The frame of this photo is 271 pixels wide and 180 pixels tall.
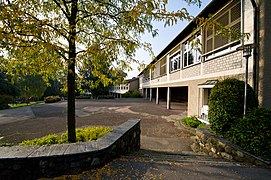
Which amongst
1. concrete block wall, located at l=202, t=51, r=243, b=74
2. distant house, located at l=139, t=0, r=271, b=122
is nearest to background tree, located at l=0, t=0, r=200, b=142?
distant house, located at l=139, t=0, r=271, b=122

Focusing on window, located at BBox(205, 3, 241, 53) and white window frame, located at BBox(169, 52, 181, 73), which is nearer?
window, located at BBox(205, 3, 241, 53)

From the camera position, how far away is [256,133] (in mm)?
2979

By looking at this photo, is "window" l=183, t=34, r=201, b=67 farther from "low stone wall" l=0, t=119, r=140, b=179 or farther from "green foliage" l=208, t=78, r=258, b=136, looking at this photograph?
"low stone wall" l=0, t=119, r=140, b=179

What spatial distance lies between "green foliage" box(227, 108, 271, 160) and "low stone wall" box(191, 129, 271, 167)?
15 cm

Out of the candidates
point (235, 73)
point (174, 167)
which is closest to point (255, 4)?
point (235, 73)

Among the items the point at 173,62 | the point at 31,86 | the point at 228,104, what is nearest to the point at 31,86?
the point at 31,86

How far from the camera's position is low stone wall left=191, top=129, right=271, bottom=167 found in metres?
2.88

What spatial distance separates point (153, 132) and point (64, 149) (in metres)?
5.29

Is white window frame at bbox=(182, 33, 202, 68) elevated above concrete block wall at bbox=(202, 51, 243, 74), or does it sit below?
above

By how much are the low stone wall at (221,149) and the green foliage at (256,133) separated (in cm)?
15

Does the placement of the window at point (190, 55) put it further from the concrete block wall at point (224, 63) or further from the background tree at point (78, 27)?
the background tree at point (78, 27)

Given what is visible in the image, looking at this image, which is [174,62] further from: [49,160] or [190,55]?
[49,160]

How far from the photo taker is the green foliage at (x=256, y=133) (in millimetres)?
2824

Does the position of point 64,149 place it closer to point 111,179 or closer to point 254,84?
point 111,179
